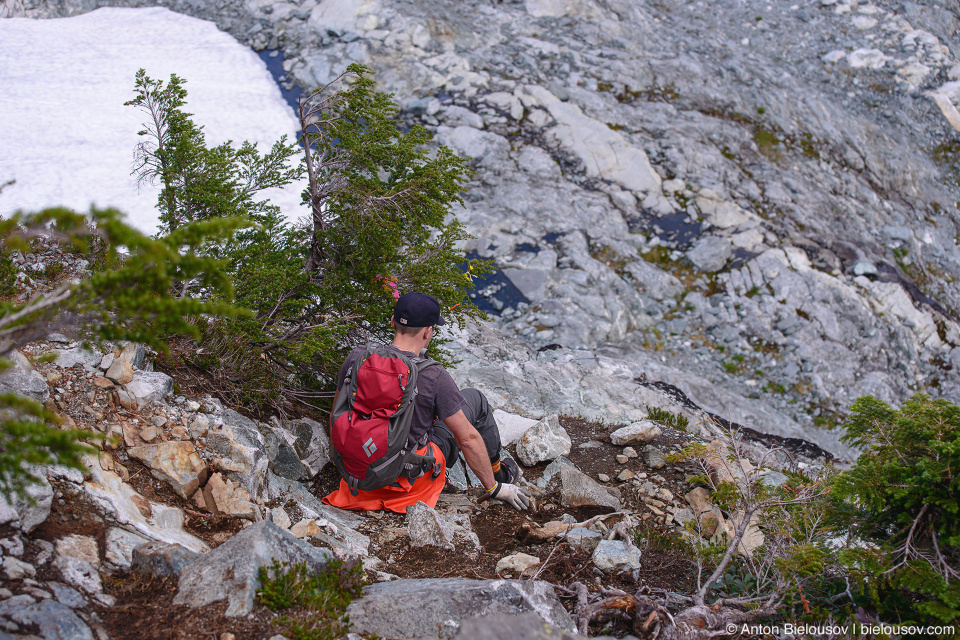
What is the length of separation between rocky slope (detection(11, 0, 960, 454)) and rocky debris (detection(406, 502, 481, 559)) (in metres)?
3.13

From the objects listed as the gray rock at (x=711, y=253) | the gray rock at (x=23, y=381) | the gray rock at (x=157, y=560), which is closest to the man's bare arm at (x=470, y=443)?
the gray rock at (x=157, y=560)

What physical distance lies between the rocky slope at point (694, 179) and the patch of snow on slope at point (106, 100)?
1011mm

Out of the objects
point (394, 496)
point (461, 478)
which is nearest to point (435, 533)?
point (394, 496)

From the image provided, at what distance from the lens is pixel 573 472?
5.19 metres

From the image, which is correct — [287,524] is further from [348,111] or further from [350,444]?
[348,111]

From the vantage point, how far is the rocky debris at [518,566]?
3818 mm

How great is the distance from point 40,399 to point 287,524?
5.68 feet

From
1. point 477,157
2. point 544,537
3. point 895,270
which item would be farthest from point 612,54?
point 544,537

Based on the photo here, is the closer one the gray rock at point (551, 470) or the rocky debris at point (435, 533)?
the rocky debris at point (435, 533)

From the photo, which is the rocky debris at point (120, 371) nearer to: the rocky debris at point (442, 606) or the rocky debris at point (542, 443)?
the rocky debris at point (442, 606)

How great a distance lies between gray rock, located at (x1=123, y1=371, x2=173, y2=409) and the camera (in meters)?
3.85

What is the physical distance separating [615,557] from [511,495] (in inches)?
43.0

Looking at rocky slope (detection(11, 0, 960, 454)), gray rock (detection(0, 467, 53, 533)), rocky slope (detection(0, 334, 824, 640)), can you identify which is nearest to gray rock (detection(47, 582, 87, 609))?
rocky slope (detection(0, 334, 824, 640))

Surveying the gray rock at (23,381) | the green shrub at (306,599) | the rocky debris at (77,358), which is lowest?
the green shrub at (306,599)
